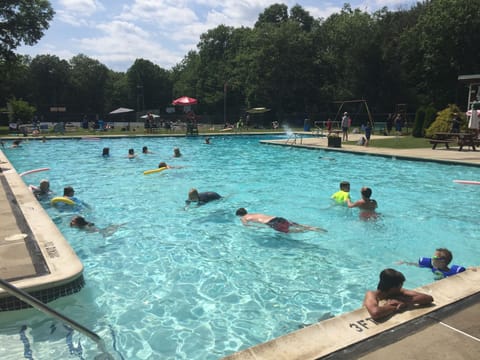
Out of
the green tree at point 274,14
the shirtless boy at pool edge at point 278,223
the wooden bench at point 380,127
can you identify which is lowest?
the shirtless boy at pool edge at point 278,223

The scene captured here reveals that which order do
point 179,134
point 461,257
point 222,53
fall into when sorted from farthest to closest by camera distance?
point 222,53 < point 179,134 < point 461,257

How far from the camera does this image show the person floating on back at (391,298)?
3555 millimetres

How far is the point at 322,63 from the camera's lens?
45.6 meters

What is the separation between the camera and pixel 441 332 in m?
3.15

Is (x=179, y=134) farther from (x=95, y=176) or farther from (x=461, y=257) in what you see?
(x=461, y=257)

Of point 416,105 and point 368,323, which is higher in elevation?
point 416,105

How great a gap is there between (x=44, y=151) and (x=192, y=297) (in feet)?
63.2

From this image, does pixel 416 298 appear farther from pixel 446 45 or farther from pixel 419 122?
pixel 446 45

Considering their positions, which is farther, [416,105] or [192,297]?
[416,105]

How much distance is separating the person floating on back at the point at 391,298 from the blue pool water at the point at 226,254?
0.97 m

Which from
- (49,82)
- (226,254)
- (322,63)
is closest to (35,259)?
(226,254)

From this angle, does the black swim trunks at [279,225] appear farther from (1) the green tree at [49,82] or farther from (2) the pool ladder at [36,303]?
(1) the green tree at [49,82]

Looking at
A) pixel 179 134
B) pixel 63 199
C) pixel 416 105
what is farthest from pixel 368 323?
pixel 416 105

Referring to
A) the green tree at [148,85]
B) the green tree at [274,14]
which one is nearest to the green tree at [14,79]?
the green tree at [148,85]
